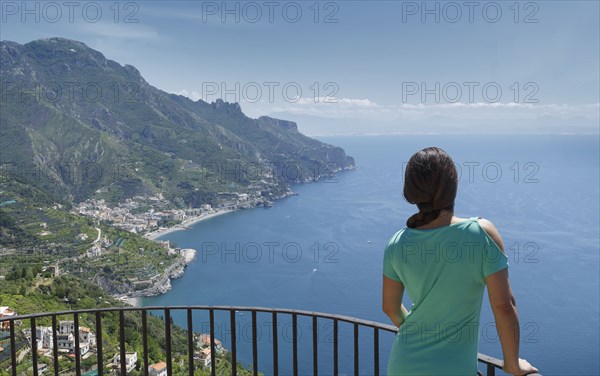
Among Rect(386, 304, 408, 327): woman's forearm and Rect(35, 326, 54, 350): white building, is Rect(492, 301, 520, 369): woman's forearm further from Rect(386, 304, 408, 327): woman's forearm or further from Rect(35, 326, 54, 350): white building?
Rect(35, 326, 54, 350): white building

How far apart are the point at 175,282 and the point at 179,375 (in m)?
26.6

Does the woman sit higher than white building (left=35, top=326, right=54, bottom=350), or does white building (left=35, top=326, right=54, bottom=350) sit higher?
the woman

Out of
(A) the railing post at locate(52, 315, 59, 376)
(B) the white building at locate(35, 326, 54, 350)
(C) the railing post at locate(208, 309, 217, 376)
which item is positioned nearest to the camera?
→ (C) the railing post at locate(208, 309, 217, 376)

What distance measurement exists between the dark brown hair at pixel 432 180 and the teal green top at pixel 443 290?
59 millimetres

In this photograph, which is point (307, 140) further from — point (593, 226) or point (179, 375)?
point (179, 375)

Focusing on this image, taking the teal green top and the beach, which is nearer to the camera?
the teal green top

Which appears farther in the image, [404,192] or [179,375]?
[179,375]

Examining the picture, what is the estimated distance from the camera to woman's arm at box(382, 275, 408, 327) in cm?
145

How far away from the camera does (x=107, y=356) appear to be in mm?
12820

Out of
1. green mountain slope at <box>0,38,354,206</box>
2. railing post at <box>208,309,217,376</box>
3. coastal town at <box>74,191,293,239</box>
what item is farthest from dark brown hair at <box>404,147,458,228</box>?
green mountain slope at <box>0,38,354,206</box>

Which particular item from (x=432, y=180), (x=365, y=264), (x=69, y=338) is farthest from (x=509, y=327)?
(x=365, y=264)

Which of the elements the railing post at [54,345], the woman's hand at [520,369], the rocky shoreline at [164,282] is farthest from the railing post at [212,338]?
the rocky shoreline at [164,282]

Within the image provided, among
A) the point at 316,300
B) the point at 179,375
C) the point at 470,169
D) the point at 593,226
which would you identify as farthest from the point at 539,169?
the point at 179,375

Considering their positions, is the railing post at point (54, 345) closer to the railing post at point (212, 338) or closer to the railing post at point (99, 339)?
the railing post at point (99, 339)
